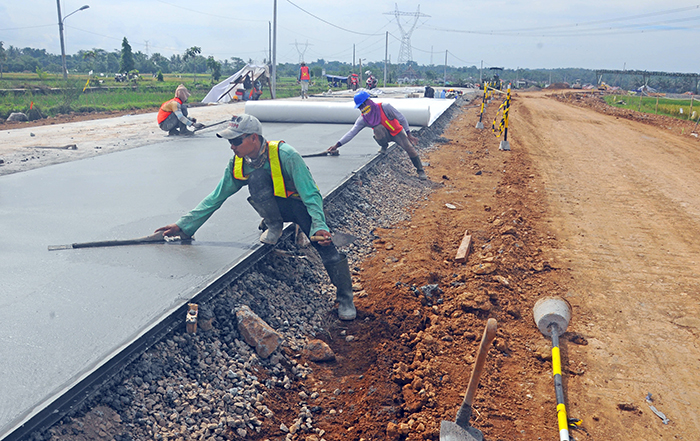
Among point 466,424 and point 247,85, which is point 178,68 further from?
point 466,424

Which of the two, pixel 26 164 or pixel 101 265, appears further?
pixel 26 164

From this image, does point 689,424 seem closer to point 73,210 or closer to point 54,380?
point 54,380

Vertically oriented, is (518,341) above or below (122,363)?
below

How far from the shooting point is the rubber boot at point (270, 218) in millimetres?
4199

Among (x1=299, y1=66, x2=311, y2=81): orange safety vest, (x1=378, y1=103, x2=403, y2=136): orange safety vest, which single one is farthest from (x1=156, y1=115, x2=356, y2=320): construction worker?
(x1=299, y1=66, x2=311, y2=81): orange safety vest

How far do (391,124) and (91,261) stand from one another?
219 inches

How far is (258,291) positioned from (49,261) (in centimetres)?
165

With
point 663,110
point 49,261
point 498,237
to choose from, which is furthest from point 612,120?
point 49,261

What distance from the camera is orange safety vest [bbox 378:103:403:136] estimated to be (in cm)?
849

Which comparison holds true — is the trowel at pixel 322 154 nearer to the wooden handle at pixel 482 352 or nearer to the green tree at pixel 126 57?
the wooden handle at pixel 482 352

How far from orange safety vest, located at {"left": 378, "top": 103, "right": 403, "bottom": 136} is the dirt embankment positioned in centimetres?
118

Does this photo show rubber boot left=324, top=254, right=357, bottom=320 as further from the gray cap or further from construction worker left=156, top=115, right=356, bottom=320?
the gray cap

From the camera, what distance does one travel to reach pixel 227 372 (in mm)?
3160

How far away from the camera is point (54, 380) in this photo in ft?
8.27
